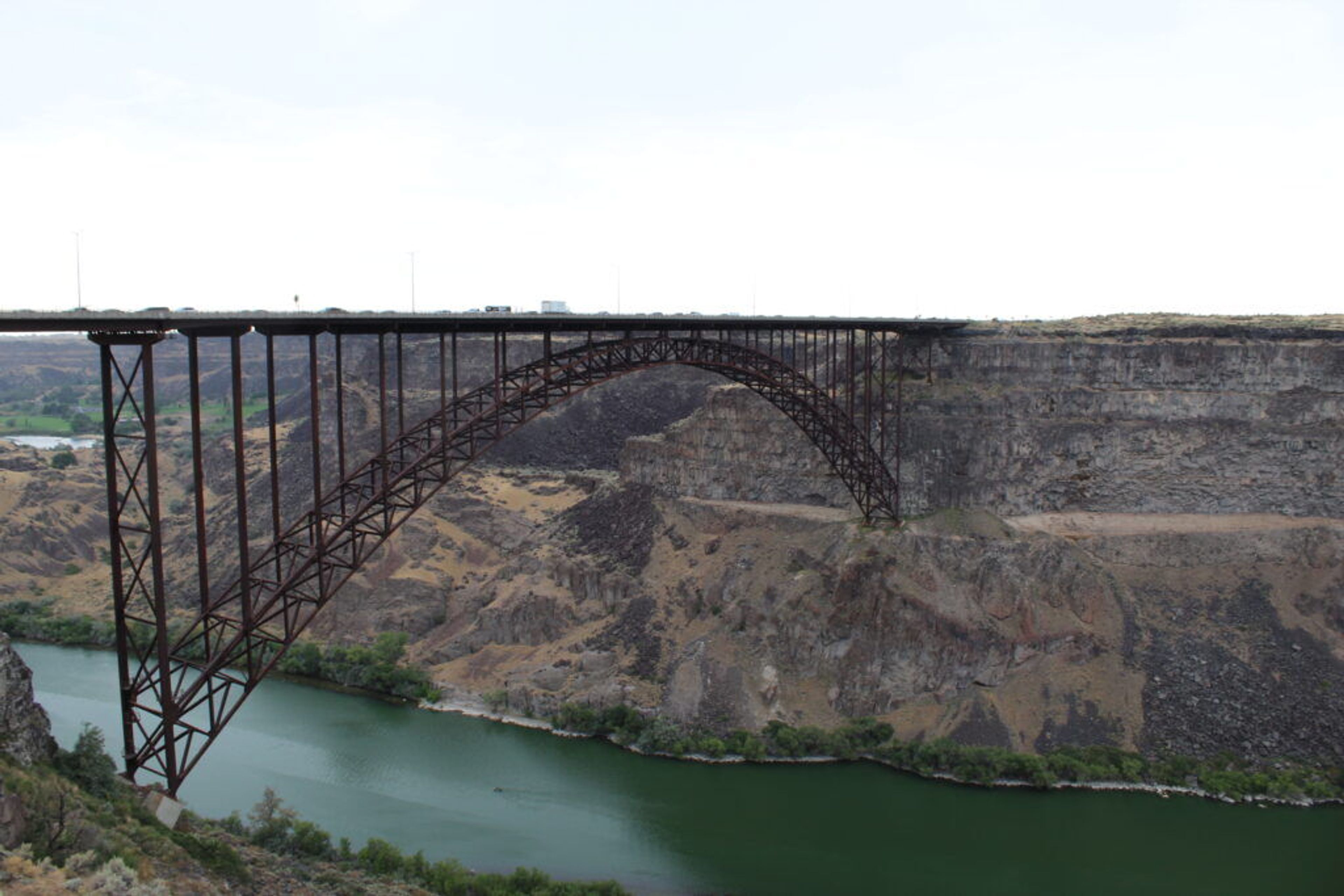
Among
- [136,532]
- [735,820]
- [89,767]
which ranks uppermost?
[136,532]

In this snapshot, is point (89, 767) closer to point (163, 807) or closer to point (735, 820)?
point (163, 807)

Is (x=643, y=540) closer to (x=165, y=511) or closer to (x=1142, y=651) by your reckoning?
(x=1142, y=651)

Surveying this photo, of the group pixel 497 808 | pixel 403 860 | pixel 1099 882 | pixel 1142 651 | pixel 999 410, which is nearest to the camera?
pixel 403 860

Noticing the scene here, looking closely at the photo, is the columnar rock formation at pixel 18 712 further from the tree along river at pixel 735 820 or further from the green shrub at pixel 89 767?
the tree along river at pixel 735 820

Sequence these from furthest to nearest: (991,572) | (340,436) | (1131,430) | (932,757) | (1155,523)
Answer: (1131,430) → (1155,523) → (991,572) → (932,757) → (340,436)

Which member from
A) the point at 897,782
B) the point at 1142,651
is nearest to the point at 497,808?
the point at 897,782

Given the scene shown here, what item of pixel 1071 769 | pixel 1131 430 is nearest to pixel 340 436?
pixel 1071 769

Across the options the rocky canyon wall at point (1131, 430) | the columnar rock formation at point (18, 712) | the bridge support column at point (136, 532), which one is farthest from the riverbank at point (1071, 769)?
the columnar rock formation at point (18, 712)
